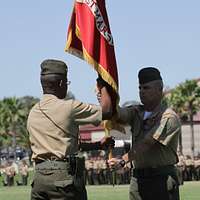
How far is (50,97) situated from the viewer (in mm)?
6680

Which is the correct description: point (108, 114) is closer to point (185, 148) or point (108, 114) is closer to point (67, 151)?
point (67, 151)

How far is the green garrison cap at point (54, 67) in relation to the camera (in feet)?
21.8

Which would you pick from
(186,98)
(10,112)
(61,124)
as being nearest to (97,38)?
(61,124)

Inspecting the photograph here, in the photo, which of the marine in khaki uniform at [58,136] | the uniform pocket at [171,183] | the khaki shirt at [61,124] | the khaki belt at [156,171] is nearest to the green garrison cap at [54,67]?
the marine in khaki uniform at [58,136]

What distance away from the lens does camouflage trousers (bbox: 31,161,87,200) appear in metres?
6.53

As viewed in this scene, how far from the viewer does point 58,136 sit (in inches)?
259

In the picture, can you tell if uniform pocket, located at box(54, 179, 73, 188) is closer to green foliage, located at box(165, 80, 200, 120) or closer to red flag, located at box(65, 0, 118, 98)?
red flag, located at box(65, 0, 118, 98)

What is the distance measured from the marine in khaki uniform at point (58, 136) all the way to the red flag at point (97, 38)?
Result: 0.35 m

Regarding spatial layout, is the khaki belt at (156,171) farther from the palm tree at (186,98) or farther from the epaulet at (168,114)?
the palm tree at (186,98)

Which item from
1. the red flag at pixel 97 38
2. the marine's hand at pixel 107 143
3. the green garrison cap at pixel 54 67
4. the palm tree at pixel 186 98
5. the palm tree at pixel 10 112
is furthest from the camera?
the palm tree at pixel 10 112

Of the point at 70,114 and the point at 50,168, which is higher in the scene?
the point at 70,114

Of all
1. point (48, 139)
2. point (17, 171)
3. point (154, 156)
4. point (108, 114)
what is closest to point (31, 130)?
point (48, 139)

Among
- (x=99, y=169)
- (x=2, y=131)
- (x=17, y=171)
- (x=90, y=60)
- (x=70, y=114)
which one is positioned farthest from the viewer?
(x=2, y=131)

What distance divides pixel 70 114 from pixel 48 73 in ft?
1.34
